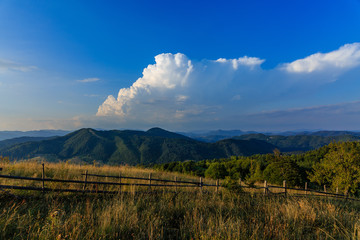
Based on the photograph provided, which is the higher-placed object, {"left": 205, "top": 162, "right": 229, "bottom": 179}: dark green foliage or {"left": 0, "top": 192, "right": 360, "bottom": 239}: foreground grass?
{"left": 0, "top": 192, "right": 360, "bottom": 239}: foreground grass

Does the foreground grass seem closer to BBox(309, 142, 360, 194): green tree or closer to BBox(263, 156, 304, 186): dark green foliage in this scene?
BBox(309, 142, 360, 194): green tree

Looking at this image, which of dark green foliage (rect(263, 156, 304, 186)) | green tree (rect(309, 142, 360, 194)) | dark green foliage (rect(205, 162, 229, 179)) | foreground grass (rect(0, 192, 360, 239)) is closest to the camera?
foreground grass (rect(0, 192, 360, 239))

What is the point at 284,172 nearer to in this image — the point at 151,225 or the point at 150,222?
the point at 150,222

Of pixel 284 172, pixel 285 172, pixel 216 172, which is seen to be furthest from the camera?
pixel 216 172

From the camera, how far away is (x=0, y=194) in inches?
208

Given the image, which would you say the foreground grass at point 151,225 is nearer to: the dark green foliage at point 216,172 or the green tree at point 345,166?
the green tree at point 345,166

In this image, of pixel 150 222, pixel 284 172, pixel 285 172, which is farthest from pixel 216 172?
pixel 150 222

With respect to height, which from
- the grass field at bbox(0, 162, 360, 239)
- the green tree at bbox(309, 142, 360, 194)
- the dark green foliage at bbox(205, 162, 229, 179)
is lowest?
the dark green foliage at bbox(205, 162, 229, 179)

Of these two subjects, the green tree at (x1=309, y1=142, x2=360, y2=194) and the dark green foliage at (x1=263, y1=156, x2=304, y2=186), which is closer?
the green tree at (x1=309, y1=142, x2=360, y2=194)

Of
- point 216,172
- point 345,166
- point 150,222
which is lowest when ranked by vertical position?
point 216,172

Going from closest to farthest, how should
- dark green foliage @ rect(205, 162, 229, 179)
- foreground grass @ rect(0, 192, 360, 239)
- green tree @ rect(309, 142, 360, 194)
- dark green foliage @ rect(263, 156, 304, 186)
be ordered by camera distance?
foreground grass @ rect(0, 192, 360, 239)
green tree @ rect(309, 142, 360, 194)
dark green foliage @ rect(263, 156, 304, 186)
dark green foliage @ rect(205, 162, 229, 179)

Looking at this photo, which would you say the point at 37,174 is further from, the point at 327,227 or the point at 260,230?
the point at 327,227

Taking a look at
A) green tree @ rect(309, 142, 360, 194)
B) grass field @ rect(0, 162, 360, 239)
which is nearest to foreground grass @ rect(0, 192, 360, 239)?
grass field @ rect(0, 162, 360, 239)

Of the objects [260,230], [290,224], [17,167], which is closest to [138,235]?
[260,230]
